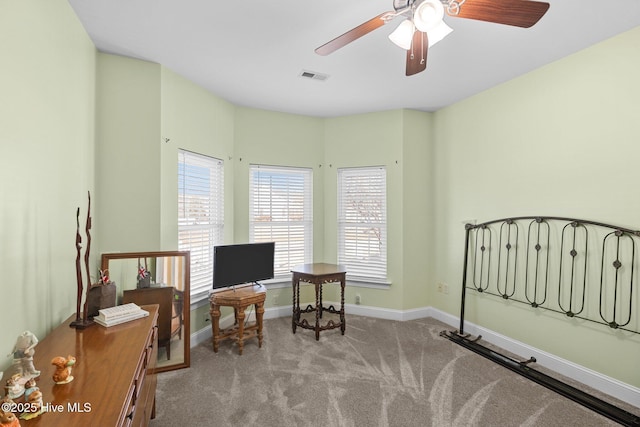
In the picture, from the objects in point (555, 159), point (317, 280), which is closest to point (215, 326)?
point (317, 280)

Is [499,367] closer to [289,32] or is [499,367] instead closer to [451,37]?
[451,37]

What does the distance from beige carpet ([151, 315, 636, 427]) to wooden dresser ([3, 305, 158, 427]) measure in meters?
0.80

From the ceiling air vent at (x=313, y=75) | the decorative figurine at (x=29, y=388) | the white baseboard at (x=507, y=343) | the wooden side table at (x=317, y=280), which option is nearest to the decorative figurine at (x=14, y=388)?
the decorative figurine at (x=29, y=388)

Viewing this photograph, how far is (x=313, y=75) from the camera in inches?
121

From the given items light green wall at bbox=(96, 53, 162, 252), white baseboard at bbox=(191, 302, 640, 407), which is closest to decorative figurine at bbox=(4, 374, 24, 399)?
light green wall at bbox=(96, 53, 162, 252)

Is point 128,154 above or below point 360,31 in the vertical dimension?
below

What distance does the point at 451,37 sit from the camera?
239 cm

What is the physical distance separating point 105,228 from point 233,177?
1.58 m

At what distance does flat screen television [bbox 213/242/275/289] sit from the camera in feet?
10.6

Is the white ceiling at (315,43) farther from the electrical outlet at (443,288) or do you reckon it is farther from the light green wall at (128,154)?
the electrical outlet at (443,288)

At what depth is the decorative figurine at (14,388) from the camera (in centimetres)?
102

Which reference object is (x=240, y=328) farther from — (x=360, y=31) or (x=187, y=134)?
(x=360, y=31)

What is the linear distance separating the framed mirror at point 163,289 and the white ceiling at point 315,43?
1744 millimetres

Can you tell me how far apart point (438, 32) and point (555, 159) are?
1964mm
